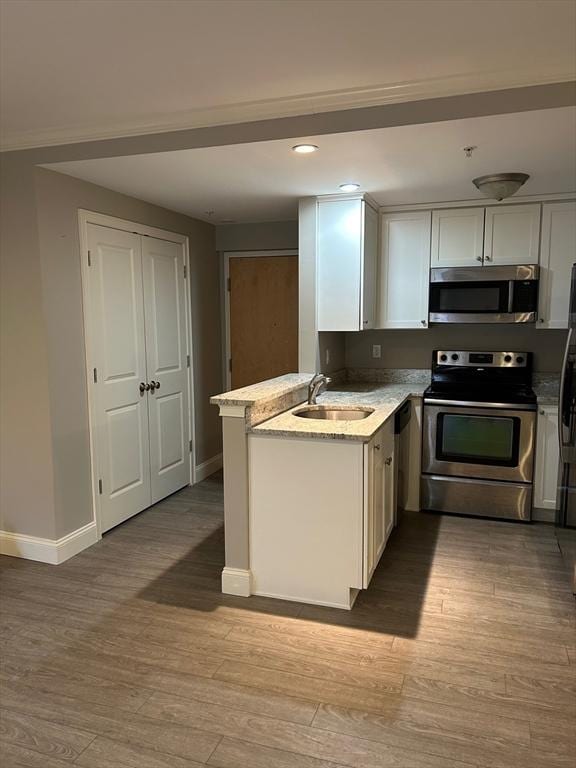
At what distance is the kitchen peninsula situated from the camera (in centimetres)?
269

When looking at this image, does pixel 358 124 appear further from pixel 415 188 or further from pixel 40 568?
pixel 40 568

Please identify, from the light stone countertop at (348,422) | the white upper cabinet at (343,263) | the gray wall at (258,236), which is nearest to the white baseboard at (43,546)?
the light stone countertop at (348,422)

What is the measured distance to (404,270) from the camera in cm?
420

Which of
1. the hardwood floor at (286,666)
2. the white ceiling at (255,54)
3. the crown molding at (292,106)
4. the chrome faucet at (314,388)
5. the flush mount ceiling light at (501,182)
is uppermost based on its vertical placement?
the white ceiling at (255,54)

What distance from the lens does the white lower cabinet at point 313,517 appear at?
2.69m

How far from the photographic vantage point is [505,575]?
311 cm

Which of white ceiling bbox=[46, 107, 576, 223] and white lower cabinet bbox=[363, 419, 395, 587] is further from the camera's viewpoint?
white lower cabinet bbox=[363, 419, 395, 587]

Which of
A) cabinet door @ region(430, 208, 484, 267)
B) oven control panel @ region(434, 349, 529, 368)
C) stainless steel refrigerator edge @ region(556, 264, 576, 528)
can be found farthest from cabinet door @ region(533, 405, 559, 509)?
cabinet door @ region(430, 208, 484, 267)

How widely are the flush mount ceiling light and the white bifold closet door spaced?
2313 mm

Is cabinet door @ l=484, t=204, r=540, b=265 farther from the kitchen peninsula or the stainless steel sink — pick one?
the kitchen peninsula

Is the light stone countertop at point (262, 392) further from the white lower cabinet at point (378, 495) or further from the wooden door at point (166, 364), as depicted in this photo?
the wooden door at point (166, 364)

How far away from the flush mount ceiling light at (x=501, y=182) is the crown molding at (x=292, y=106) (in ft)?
3.31

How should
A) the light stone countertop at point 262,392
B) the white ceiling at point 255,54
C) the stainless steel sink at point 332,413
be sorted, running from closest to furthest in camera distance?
1. the white ceiling at point 255,54
2. the light stone countertop at point 262,392
3. the stainless steel sink at point 332,413

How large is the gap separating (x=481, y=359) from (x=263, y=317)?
1.93m
